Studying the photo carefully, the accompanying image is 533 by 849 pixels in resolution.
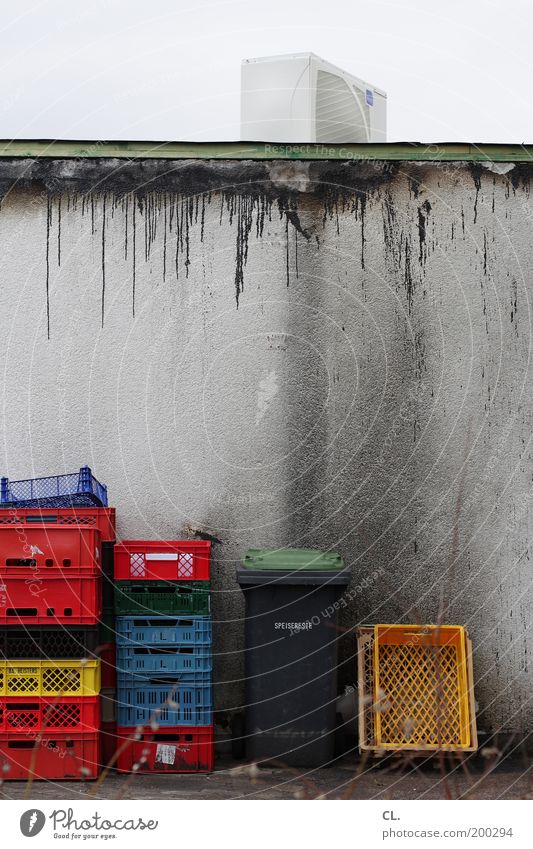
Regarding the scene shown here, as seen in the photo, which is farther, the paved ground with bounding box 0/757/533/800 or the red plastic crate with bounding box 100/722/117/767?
the red plastic crate with bounding box 100/722/117/767

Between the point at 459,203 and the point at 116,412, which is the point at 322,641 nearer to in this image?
the point at 116,412

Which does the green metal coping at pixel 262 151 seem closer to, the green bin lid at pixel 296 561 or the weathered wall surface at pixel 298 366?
the weathered wall surface at pixel 298 366

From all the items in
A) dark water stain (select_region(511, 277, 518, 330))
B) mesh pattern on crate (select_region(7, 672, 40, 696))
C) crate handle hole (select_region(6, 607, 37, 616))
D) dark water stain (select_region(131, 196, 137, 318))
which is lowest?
mesh pattern on crate (select_region(7, 672, 40, 696))

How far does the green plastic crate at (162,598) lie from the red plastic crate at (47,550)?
0.36 meters

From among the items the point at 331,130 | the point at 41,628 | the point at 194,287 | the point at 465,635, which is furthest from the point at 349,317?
the point at 41,628

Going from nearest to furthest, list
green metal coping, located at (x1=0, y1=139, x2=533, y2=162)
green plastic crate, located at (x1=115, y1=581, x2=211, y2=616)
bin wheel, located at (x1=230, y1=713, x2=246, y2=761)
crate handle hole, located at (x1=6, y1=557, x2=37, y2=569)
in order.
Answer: crate handle hole, located at (x1=6, y1=557, x2=37, y2=569), green plastic crate, located at (x1=115, y1=581, x2=211, y2=616), bin wheel, located at (x1=230, y1=713, x2=246, y2=761), green metal coping, located at (x1=0, y1=139, x2=533, y2=162)

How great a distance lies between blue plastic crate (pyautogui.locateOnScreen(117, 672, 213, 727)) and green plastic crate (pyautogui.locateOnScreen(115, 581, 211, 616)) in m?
0.38

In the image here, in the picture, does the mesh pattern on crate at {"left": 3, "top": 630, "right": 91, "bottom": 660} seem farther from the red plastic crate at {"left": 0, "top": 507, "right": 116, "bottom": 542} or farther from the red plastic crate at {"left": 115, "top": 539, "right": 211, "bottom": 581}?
the red plastic crate at {"left": 0, "top": 507, "right": 116, "bottom": 542}

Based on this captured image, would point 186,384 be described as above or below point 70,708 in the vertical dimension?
above

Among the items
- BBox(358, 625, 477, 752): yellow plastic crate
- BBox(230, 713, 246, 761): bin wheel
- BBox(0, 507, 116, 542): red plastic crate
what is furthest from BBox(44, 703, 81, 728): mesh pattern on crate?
BBox(358, 625, 477, 752): yellow plastic crate

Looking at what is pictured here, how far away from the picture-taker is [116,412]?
7.51 metres

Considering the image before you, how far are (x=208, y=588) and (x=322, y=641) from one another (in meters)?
0.75

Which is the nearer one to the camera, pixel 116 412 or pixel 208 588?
→ pixel 208 588

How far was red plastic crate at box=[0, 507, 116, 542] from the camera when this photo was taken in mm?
6418
